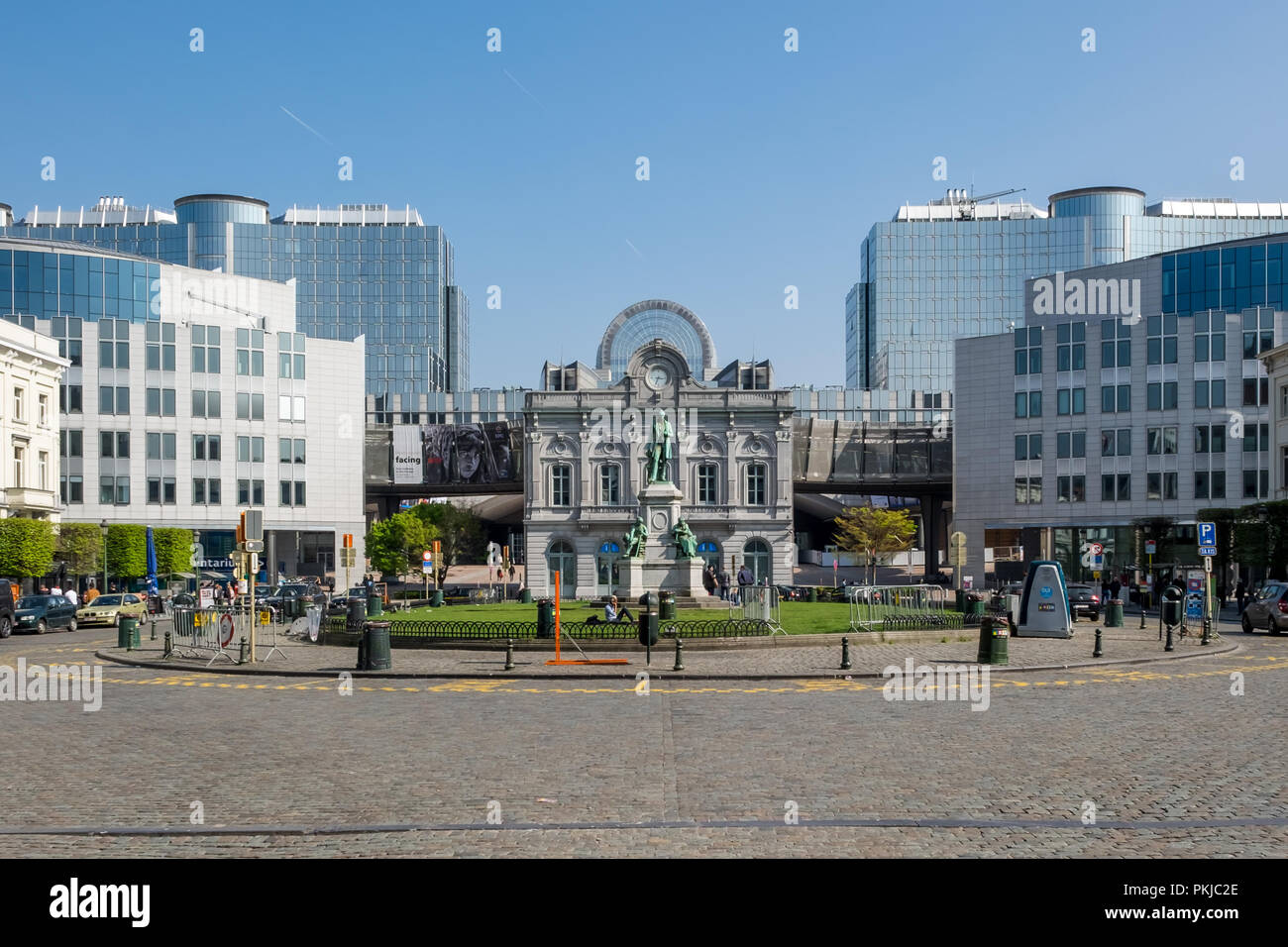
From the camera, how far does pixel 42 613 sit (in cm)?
4659

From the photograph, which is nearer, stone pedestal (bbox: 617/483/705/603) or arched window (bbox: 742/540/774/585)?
stone pedestal (bbox: 617/483/705/603)

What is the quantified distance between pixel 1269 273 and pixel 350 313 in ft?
390

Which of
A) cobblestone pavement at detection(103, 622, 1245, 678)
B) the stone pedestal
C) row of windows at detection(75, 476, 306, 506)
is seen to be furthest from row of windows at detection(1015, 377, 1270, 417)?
row of windows at detection(75, 476, 306, 506)

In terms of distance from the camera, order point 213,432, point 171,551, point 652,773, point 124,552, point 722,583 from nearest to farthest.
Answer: point 652,773
point 722,583
point 124,552
point 171,551
point 213,432

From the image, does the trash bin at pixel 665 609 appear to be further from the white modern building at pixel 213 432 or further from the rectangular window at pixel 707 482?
the white modern building at pixel 213 432

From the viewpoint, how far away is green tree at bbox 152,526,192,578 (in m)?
74.2

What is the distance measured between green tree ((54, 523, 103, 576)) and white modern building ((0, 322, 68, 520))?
6.68 feet

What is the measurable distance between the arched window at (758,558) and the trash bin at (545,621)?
182ft

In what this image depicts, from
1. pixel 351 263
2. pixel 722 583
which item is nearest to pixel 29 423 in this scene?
pixel 722 583

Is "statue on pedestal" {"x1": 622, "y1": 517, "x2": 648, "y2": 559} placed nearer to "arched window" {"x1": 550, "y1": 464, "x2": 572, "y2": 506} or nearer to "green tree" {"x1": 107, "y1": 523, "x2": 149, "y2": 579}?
"green tree" {"x1": 107, "y1": 523, "x2": 149, "y2": 579}

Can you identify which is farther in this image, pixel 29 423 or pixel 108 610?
pixel 29 423

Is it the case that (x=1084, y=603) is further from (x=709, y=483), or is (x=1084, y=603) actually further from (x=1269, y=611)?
(x=709, y=483)

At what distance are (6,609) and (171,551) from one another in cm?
3122

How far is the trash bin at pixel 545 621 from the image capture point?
3256 cm
